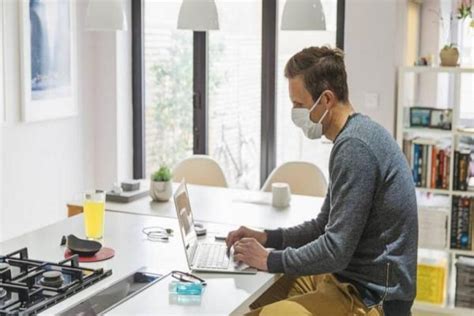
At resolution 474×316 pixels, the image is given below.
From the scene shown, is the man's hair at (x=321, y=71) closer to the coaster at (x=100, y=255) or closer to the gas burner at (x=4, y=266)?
the coaster at (x=100, y=255)

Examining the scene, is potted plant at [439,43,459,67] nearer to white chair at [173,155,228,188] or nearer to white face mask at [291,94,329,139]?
white chair at [173,155,228,188]

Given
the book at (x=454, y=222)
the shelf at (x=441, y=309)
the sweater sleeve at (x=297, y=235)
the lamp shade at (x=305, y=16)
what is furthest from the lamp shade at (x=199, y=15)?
the shelf at (x=441, y=309)

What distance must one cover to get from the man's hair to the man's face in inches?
0.5

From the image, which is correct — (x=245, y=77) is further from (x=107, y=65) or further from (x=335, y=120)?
(x=335, y=120)

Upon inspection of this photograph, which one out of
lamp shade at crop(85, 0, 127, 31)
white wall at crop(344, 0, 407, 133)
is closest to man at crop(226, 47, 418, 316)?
lamp shade at crop(85, 0, 127, 31)

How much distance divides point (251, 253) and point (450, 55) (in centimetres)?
218

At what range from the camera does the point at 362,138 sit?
2.10 metres

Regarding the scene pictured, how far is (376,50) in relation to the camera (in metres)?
4.19

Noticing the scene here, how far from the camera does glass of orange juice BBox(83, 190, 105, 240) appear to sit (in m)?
2.58

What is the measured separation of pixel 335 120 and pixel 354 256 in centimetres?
45

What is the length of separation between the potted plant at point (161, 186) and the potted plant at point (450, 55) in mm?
1721

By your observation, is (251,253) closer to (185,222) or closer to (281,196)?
(185,222)

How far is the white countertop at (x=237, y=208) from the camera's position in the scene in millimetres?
2994

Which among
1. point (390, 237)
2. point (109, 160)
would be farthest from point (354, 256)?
point (109, 160)
